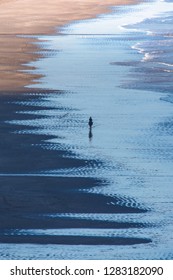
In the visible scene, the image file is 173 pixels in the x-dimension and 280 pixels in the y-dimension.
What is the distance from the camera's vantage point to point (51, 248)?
620 inches

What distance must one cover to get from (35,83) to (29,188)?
14.4 m

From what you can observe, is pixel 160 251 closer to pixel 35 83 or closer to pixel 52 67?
pixel 35 83

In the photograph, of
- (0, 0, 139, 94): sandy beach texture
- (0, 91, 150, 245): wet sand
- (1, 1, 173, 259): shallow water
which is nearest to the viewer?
(1, 1, 173, 259): shallow water

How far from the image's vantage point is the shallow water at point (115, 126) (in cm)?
1666

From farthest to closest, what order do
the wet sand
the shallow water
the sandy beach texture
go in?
1. the sandy beach texture
2. the wet sand
3. the shallow water

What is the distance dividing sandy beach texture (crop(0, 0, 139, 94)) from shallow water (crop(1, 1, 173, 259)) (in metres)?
1.05

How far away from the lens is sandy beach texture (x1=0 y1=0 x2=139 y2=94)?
117 ft

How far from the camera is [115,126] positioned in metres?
26.4

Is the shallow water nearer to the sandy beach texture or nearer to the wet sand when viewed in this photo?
the wet sand

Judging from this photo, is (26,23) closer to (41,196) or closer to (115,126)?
(115,126)

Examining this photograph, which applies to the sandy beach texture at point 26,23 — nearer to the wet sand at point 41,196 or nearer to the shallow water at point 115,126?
the shallow water at point 115,126

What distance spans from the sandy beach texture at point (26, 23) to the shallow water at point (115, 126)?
1.05m

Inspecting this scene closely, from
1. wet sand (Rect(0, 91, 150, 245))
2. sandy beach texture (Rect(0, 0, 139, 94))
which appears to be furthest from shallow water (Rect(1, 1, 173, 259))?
sandy beach texture (Rect(0, 0, 139, 94))

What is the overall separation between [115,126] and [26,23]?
29714mm
